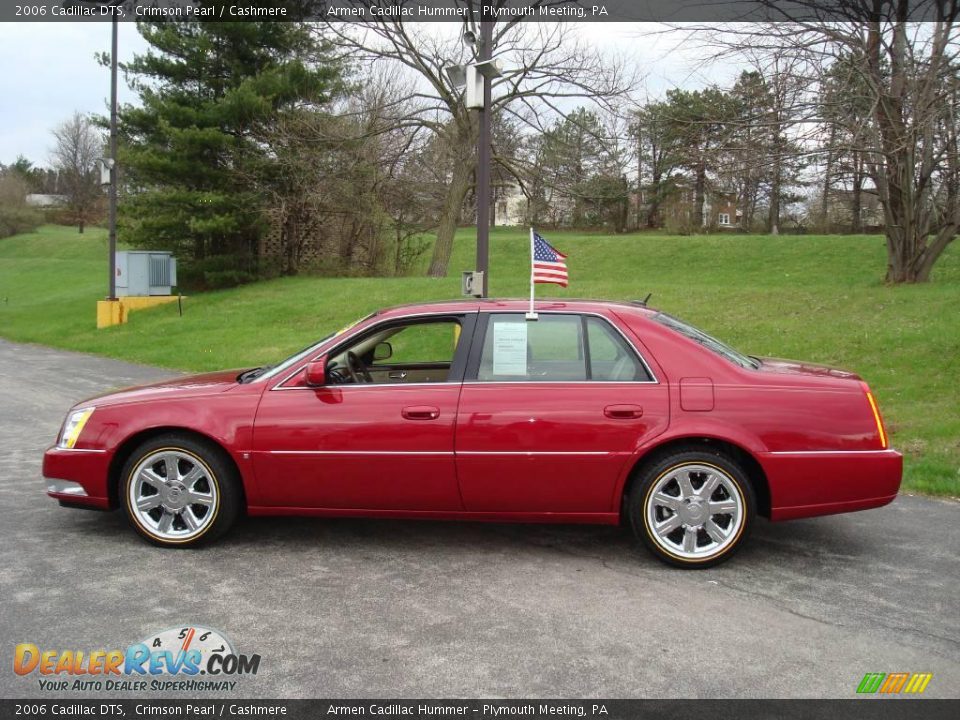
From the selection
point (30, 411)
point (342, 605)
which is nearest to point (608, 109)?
point (30, 411)

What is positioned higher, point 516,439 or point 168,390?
point 168,390

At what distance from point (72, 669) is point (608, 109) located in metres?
20.4

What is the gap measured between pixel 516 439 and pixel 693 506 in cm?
106

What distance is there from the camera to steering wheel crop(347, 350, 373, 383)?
Result: 205 inches

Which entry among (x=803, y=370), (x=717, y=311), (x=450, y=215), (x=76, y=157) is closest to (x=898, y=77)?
(x=717, y=311)

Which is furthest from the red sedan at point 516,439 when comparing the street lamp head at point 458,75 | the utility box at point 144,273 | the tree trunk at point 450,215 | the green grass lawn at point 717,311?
the tree trunk at point 450,215

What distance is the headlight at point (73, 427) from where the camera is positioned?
5023mm

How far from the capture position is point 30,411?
403 inches

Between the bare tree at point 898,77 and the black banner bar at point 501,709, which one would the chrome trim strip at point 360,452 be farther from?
the bare tree at point 898,77

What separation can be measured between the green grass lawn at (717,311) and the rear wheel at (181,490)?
511 cm

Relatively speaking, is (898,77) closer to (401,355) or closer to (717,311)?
(717,311)

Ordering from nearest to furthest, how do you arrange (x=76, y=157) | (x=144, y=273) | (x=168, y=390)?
1. (x=168, y=390)
2. (x=144, y=273)
3. (x=76, y=157)

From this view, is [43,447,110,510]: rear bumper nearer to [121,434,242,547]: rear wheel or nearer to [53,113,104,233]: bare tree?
[121,434,242,547]: rear wheel

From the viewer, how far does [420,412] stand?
15.4ft
